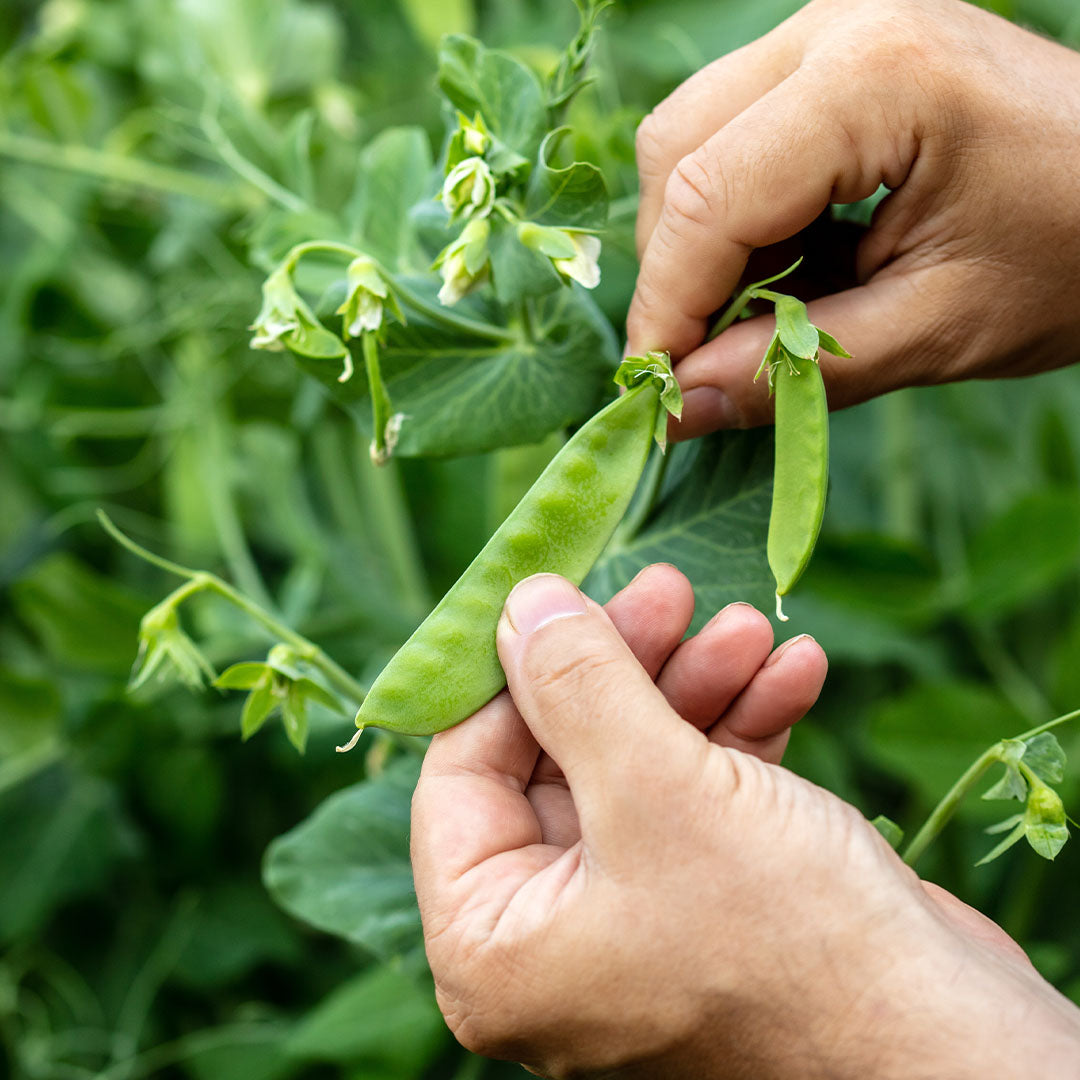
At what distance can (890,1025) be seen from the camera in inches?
19.7

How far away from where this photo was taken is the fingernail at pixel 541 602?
585 millimetres

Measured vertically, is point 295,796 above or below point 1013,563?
below

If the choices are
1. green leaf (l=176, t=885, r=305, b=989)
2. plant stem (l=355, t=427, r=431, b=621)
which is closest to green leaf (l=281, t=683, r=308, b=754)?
plant stem (l=355, t=427, r=431, b=621)

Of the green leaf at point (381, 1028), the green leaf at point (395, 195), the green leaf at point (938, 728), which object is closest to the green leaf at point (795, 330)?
the green leaf at point (395, 195)

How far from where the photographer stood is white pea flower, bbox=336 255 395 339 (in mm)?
623

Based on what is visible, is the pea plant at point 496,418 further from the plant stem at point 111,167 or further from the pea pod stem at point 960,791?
the plant stem at point 111,167

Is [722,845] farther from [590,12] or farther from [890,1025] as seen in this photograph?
[590,12]

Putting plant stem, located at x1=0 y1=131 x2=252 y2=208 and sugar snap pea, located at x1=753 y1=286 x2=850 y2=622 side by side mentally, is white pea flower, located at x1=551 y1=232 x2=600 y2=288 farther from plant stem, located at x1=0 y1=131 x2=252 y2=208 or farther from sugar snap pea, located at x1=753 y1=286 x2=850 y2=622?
plant stem, located at x1=0 y1=131 x2=252 y2=208

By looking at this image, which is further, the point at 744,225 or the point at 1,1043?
the point at 1,1043

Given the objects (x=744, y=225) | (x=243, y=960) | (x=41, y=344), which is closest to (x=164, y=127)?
(x=41, y=344)

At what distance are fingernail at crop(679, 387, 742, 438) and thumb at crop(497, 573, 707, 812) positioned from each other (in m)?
0.17

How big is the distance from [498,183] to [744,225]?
159 mm

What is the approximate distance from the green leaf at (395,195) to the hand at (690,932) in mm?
383

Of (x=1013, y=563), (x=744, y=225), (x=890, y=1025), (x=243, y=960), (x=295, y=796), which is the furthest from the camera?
(x=295, y=796)
